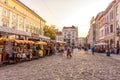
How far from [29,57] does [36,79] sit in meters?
13.6

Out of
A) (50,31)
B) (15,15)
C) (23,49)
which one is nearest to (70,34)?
(50,31)

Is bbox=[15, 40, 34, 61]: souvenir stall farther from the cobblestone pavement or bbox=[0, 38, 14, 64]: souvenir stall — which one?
the cobblestone pavement

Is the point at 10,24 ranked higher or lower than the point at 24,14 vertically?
lower

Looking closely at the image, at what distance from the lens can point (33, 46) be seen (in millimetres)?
26234

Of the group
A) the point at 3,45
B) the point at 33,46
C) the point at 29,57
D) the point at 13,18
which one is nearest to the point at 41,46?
the point at 33,46

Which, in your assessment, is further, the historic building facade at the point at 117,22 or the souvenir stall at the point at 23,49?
the historic building facade at the point at 117,22

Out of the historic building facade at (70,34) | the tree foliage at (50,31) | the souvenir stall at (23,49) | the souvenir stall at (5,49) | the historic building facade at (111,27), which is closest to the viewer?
the souvenir stall at (5,49)

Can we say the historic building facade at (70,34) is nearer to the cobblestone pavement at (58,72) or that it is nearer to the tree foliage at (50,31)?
the tree foliage at (50,31)

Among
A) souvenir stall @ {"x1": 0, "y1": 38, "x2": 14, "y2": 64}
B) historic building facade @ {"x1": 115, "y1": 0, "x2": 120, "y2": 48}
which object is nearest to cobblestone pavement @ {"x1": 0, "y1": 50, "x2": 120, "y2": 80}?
souvenir stall @ {"x1": 0, "y1": 38, "x2": 14, "y2": 64}

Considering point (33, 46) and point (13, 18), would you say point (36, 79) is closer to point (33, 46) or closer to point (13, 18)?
point (33, 46)

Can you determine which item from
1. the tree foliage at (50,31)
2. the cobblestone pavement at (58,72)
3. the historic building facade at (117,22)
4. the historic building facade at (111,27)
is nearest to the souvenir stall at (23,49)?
the cobblestone pavement at (58,72)

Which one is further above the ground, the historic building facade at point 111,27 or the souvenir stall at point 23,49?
the historic building facade at point 111,27

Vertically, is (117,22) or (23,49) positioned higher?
(117,22)

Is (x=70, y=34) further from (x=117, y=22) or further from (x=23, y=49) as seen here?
(x=23, y=49)
